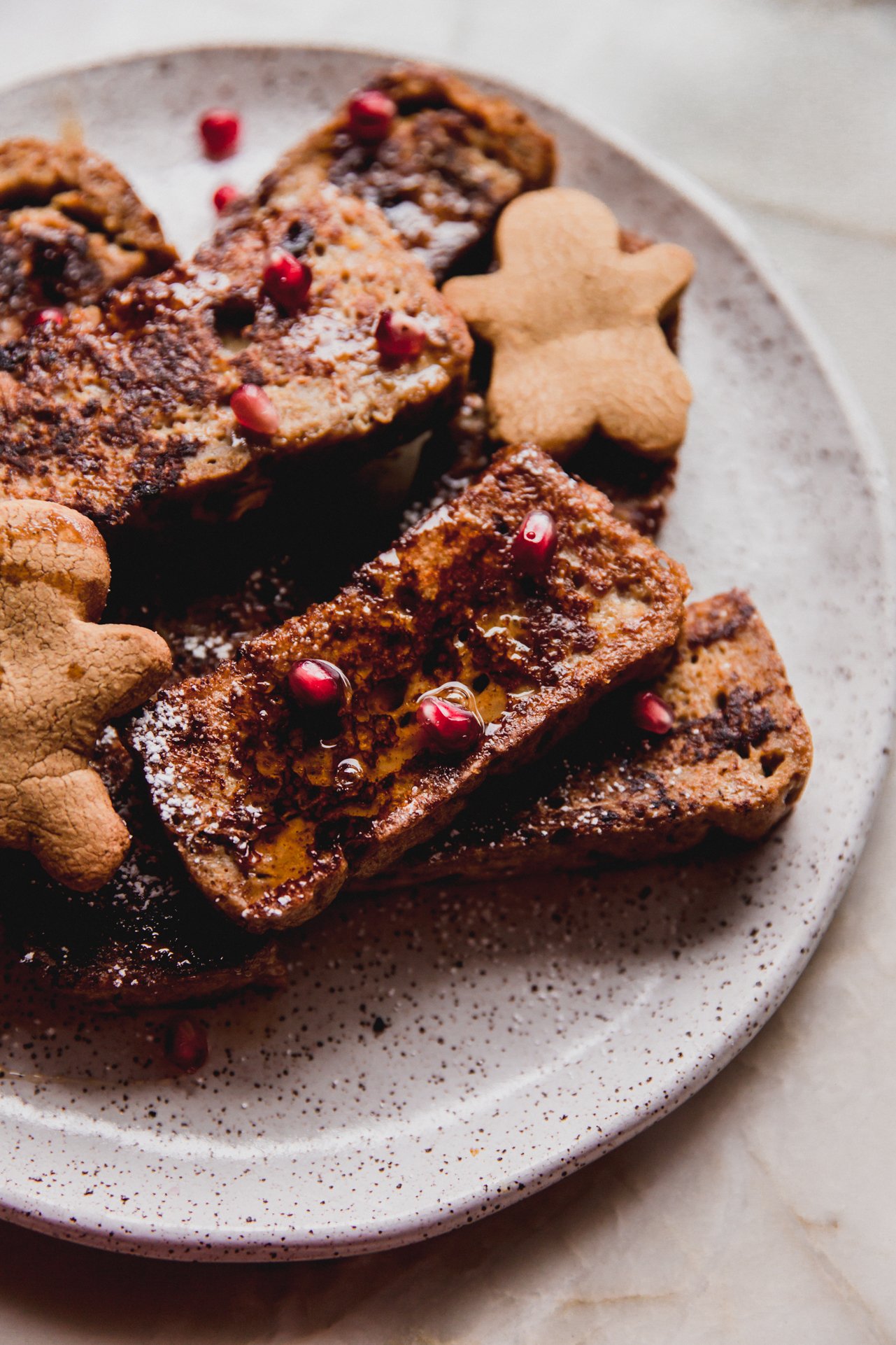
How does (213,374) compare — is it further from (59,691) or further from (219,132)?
(219,132)

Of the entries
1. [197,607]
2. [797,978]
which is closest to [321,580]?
[197,607]

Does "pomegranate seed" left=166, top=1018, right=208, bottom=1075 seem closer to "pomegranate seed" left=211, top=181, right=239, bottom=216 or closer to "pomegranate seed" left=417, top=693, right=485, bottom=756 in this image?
A: "pomegranate seed" left=417, top=693, right=485, bottom=756

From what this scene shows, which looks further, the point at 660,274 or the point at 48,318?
the point at 660,274

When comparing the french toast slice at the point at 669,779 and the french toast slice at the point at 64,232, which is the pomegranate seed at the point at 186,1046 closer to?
the french toast slice at the point at 669,779

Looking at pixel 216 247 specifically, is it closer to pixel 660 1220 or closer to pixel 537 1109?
pixel 537 1109

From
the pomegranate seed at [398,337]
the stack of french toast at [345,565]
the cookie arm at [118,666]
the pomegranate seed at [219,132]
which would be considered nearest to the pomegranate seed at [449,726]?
the stack of french toast at [345,565]

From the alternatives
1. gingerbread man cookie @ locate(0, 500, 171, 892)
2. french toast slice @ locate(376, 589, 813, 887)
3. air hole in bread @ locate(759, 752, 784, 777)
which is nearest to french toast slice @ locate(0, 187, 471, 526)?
gingerbread man cookie @ locate(0, 500, 171, 892)

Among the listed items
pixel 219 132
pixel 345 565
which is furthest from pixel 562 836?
pixel 219 132
